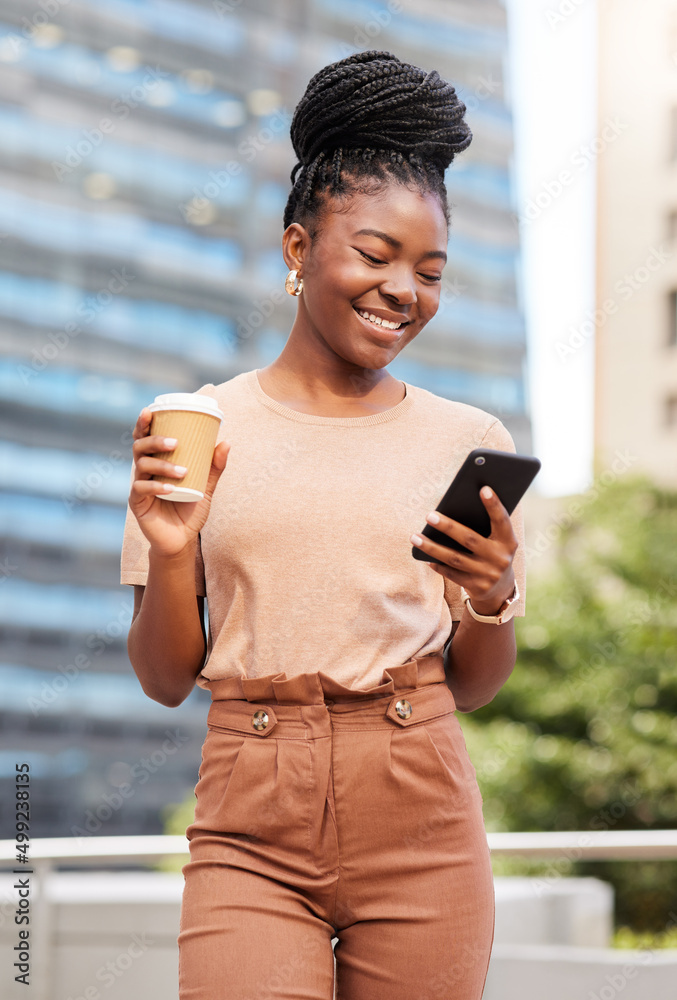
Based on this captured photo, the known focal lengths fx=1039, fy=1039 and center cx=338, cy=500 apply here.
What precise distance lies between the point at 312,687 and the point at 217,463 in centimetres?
28

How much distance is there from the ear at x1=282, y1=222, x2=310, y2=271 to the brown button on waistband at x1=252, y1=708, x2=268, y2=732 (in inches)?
24.0

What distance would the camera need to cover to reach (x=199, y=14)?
18.2m

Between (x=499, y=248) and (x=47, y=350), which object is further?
(x=499, y=248)

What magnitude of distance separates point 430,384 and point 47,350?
7.77m

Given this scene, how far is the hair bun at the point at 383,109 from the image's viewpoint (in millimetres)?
1367

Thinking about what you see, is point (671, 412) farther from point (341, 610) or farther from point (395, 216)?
point (341, 610)

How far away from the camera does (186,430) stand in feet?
3.76

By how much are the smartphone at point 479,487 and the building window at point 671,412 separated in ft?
68.1

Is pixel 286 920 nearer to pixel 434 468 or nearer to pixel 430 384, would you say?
pixel 434 468

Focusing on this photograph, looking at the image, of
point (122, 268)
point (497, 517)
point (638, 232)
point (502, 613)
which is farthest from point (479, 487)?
point (638, 232)

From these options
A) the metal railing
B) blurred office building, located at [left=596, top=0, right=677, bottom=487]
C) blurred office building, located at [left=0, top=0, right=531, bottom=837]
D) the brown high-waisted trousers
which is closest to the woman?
the brown high-waisted trousers

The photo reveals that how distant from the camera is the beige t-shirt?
1.26 metres

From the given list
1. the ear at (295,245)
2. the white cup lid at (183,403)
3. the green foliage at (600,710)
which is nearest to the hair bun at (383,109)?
the ear at (295,245)

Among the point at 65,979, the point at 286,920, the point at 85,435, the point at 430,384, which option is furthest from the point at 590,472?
the point at 286,920
